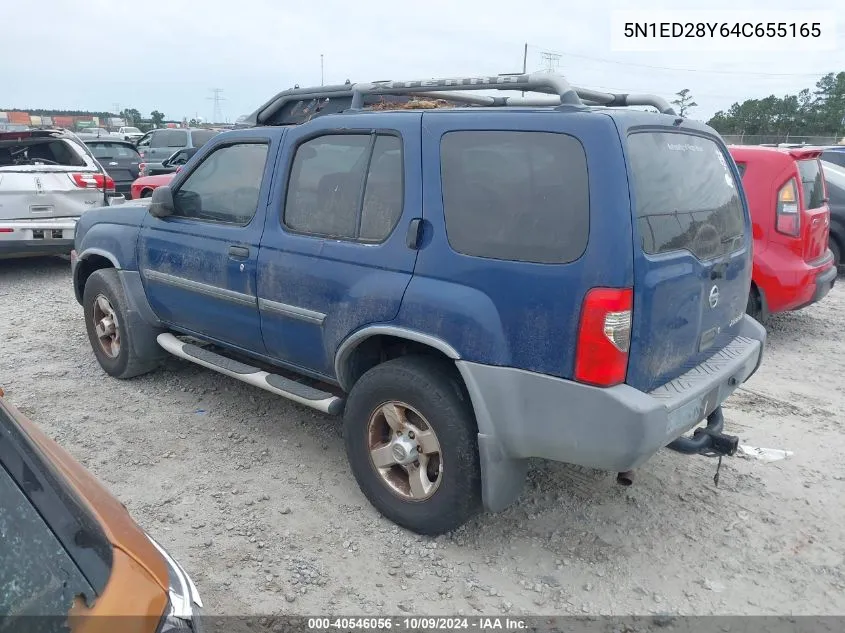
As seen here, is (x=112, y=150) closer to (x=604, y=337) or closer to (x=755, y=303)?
(x=755, y=303)

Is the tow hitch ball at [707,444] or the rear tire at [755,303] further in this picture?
the rear tire at [755,303]

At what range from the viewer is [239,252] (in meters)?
3.83

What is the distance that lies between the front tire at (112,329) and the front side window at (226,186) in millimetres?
907

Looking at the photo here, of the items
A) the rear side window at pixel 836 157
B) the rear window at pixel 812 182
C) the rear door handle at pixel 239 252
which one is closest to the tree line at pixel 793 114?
the rear side window at pixel 836 157

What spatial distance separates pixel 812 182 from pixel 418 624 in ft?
17.5

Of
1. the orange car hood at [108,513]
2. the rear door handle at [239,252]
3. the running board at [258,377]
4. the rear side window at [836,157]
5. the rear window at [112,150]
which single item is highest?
the rear window at [112,150]

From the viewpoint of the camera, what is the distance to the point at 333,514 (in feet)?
11.2

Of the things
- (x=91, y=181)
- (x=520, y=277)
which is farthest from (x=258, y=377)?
(x=91, y=181)

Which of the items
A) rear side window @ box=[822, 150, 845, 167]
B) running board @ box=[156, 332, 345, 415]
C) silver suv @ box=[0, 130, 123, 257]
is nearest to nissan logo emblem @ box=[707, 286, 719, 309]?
running board @ box=[156, 332, 345, 415]

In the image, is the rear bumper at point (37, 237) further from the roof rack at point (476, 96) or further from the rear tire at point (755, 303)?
the rear tire at point (755, 303)

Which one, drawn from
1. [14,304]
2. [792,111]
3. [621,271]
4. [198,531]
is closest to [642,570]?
[621,271]

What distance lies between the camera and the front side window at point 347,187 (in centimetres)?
321

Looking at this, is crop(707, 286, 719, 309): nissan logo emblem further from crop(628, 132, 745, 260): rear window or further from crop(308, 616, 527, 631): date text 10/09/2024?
crop(308, 616, 527, 631): date text 10/09/2024

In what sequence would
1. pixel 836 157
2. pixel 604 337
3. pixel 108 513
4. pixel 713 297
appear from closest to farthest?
pixel 108 513 → pixel 604 337 → pixel 713 297 → pixel 836 157
